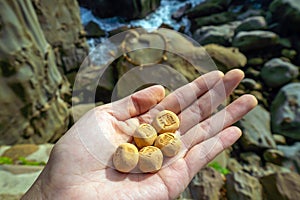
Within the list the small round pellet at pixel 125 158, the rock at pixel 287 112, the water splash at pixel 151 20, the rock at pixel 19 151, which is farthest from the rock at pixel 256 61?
the small round pellet at pixel 125 158

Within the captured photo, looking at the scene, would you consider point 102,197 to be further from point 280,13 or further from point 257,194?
point 280,13

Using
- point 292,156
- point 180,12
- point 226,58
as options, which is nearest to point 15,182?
point 292,156

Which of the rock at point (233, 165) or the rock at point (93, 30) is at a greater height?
the rock at point (93, 30)

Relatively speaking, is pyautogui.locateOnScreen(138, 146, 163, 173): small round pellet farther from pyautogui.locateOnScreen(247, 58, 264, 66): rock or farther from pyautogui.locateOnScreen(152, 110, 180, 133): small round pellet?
pyautogui.locateOnScreen(247, 58, 264, 66): rock

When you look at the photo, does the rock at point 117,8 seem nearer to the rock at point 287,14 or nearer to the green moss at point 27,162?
the rock at point 287,14

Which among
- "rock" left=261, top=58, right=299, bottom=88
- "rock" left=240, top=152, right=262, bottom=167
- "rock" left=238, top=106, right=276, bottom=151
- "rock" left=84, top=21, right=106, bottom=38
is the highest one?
"rock" left=84, top=21, right=106, bottom=38

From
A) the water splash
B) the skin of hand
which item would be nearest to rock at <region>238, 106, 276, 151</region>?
the skin of hand

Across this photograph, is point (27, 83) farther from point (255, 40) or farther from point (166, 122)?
point (255, 40)
